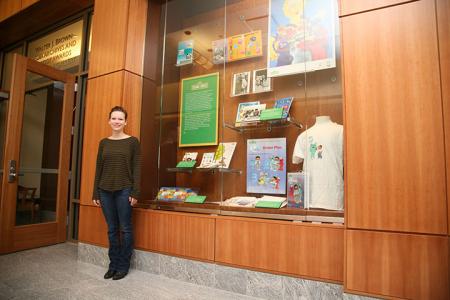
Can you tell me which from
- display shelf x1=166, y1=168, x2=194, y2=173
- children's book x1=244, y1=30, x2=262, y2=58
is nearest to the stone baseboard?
display shelf x1=166, y1=168, x2=194, y2=173

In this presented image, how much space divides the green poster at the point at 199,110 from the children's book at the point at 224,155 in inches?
5.3

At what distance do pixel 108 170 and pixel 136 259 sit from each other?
944mm

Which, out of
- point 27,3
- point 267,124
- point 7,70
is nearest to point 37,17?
point 27,3

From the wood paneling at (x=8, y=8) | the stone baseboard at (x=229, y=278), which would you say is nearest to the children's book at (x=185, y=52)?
the stone baseboard at (x=229, y=278)

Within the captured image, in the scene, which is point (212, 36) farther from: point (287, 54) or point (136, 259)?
point (136, 259)

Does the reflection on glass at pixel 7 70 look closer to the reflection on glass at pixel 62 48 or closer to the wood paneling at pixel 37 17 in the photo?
the wood paneling at pixel 37 17

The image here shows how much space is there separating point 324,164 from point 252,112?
3.05 feet

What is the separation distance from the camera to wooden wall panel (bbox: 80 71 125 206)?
10.2ft

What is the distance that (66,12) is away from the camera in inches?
170

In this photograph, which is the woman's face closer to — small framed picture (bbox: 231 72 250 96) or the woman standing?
the woman standing

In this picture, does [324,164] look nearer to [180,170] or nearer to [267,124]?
[267,124]

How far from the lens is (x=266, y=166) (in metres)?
2.85

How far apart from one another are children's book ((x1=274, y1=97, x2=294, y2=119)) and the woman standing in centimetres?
136

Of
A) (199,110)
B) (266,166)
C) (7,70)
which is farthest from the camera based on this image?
(7,70)
